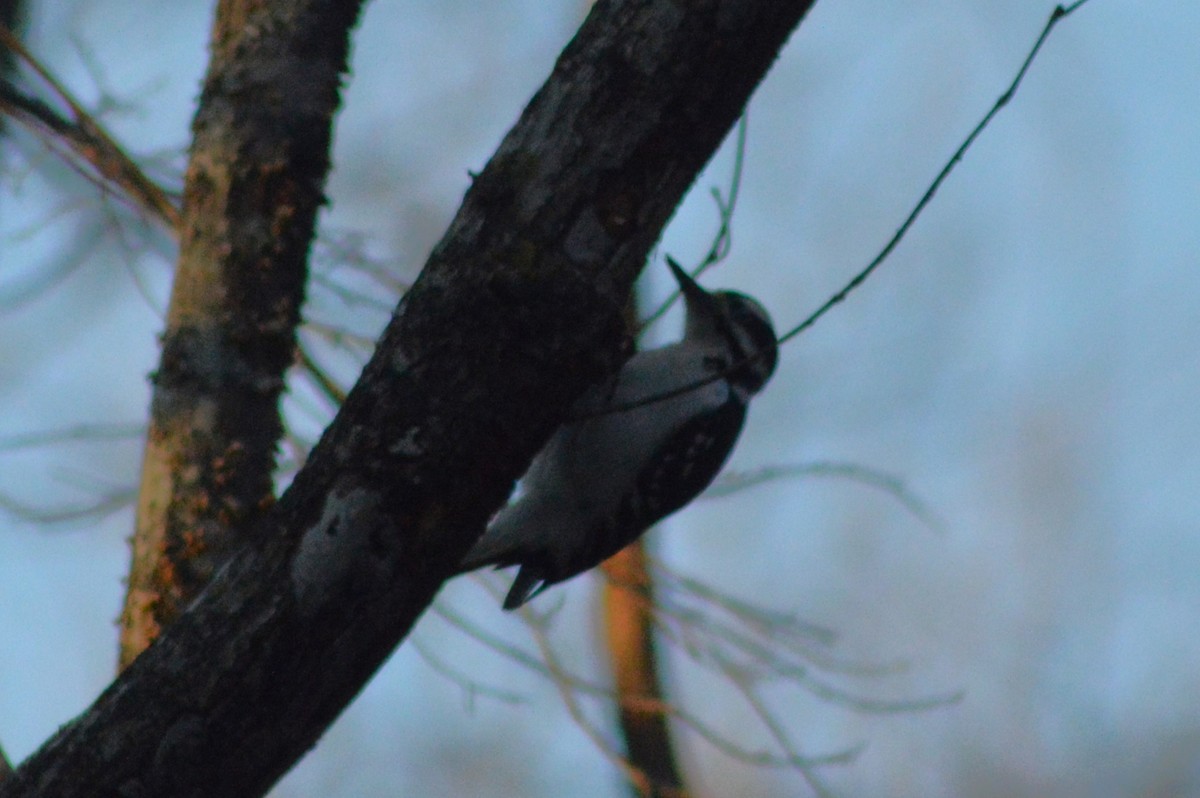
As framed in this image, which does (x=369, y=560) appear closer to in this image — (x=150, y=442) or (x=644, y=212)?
(x=644, y=212)

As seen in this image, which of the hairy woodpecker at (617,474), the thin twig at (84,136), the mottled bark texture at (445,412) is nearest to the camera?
the mottled bark texture at (445,412)

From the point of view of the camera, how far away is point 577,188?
2148 mm

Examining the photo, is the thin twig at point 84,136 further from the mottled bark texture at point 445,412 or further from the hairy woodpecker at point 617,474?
the mottled bark texture at point 445,412

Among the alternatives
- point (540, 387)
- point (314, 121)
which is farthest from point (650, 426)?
point (540, 387)

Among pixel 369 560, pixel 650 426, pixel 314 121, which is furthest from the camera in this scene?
pixel 650 426

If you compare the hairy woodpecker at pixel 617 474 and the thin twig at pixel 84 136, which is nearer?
the thin twig at pixel 84 136

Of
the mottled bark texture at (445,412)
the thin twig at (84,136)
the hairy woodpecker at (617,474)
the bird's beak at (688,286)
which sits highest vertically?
the bird's beak at (688,286)

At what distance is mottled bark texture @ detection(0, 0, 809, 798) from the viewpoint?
205 centimetres

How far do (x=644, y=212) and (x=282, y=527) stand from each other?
797 mm

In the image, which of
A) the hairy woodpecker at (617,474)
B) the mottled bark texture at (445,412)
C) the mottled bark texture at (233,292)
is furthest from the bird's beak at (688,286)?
the mottled bark texture at (445,412)

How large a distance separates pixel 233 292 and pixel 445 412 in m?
1.18

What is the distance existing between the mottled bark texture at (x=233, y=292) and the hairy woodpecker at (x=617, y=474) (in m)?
0.85

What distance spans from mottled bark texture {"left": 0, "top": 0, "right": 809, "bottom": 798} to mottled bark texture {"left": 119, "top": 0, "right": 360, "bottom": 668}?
86cm

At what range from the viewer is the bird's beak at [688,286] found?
13.7 feet
